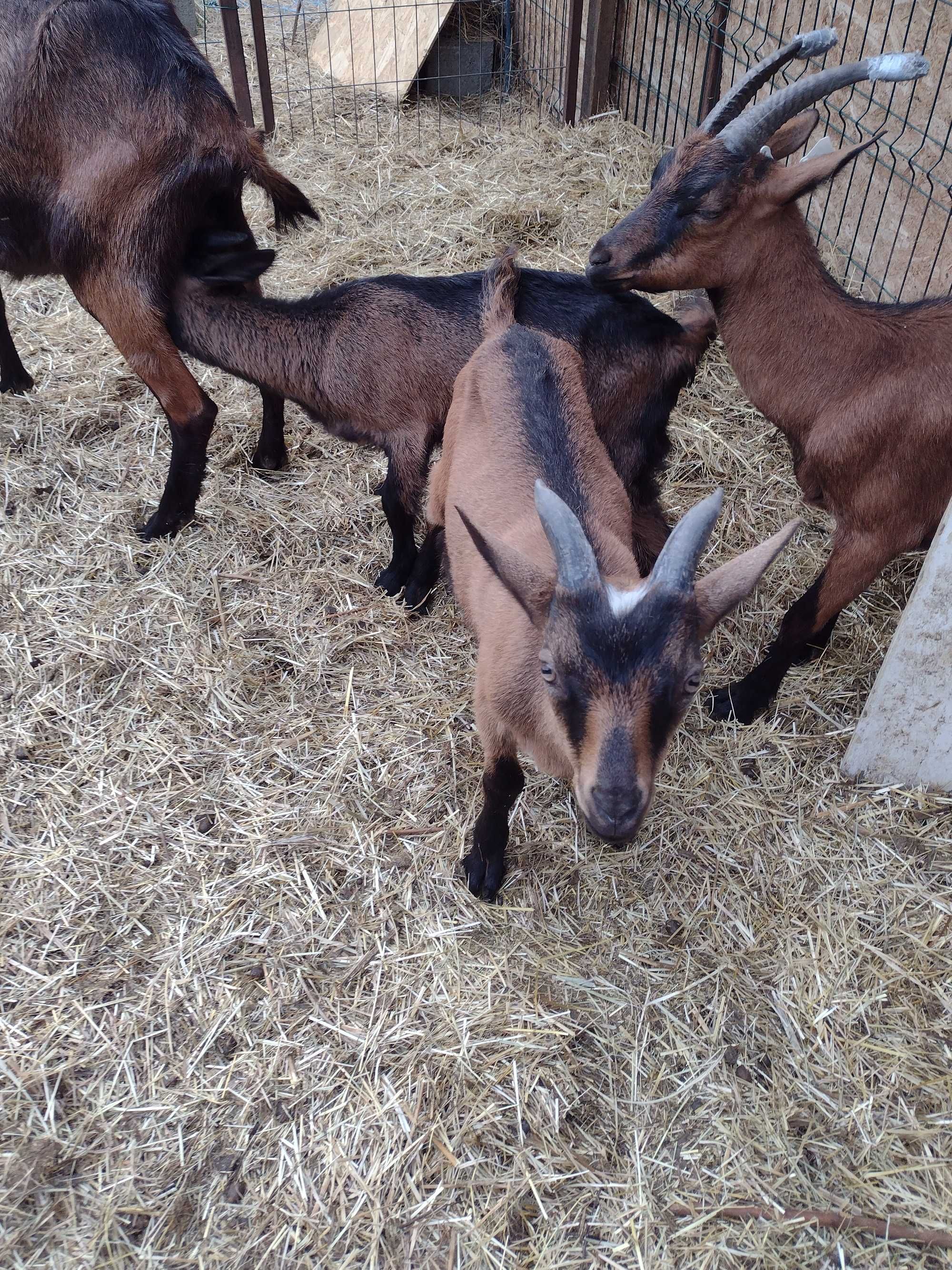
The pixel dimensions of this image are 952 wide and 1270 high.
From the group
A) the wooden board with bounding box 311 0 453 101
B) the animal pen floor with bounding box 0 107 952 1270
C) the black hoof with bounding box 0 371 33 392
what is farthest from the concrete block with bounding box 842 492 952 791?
the wooden board with bounding box 311 0 453 101

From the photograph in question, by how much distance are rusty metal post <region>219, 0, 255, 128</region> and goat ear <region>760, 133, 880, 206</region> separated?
3817 millimetres

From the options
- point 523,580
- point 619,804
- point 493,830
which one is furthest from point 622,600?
point 493,830

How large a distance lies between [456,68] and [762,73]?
490 centimetres

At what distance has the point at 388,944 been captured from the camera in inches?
110

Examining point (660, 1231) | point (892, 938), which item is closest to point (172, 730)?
point (660, 1231)

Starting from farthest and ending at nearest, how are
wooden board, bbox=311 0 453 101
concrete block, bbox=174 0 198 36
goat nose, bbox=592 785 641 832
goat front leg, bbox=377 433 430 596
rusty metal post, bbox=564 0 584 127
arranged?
concrete block, bbox=174 0 198 36 < wooden board, bbox=311 0 453 101 < rusty metal post, bbox=564 0 584 127 < goat front leg, bbox=377 433 430 596 < goat nose, bbox=592 785 641 832

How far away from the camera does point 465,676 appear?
361 centimetres

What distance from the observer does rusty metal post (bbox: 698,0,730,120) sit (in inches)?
231

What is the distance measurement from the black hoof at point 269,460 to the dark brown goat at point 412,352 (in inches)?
22.6

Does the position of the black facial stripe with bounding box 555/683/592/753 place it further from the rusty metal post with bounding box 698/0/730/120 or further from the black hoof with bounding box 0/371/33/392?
the rusty metal post with bounding box 698/0/730/120

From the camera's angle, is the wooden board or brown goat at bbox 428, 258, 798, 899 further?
the wooden board

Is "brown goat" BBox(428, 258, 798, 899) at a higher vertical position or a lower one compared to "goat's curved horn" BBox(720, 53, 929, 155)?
lower

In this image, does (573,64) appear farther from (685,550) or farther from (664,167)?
(685,550)

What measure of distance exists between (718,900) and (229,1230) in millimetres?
1592
